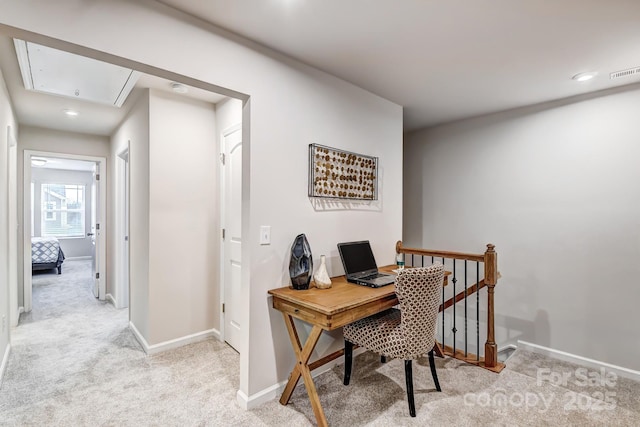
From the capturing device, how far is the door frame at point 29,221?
3.97 m

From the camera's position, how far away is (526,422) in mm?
1933

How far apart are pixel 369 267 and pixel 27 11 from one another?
96.9 inches

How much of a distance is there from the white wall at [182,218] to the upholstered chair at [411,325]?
182cm

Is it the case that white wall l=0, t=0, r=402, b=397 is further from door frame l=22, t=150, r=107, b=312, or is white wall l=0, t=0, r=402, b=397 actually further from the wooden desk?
door frame l=22, t=150, r=107, b=312

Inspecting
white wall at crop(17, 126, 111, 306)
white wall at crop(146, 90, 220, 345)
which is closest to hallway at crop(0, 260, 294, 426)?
white wall at crop(146, 90, 220, 345)

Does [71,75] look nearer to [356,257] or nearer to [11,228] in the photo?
[11,228]

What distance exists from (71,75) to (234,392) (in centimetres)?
268

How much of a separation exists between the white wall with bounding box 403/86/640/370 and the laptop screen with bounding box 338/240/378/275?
166 cm

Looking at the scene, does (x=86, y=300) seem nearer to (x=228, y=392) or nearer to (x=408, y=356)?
(x=228, y=392)

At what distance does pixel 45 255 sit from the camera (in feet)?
19.7

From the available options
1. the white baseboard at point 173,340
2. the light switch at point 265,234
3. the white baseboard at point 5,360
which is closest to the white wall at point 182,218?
the white baseboard at point 173,340

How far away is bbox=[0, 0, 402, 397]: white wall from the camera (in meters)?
1.47

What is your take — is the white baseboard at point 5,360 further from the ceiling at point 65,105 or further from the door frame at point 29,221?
the ceiling at point 65,105

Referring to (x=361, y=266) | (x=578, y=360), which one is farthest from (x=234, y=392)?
(x=578, y=360)
